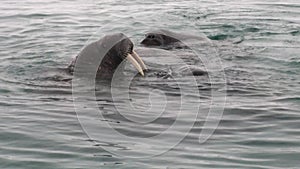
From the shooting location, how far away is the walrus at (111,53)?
9586 millimetres

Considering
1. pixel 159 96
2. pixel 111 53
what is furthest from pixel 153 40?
pixel 159 96

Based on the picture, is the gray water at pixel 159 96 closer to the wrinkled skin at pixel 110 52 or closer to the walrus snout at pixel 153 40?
the wrinkled skin at pixel 110 52

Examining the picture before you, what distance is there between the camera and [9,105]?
8.57 metres

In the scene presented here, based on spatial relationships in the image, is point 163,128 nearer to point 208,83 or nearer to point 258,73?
point 208,83

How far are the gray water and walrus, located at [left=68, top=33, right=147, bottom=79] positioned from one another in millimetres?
404

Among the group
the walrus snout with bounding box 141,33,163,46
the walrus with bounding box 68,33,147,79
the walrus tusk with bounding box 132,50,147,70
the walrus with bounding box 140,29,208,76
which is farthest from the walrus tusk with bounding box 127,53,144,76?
the walrus snout with bounding box 141,33,163,46

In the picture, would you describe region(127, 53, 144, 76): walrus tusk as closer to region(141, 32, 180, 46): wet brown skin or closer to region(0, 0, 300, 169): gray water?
region(0, 0, 300, 169): gray water

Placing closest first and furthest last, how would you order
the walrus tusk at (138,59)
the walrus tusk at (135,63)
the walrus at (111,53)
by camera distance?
the walrus tusk at (135,63)
the walrus at (111,53)
the walrus tusk at (138,59)

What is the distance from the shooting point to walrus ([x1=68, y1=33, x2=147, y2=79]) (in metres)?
9.59

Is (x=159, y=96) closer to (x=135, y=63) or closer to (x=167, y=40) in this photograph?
(x=135, y=63)

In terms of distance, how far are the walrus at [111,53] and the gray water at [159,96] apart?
1.32 ft

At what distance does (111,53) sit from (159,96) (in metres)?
1.20

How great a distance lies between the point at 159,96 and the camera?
8.93 metres

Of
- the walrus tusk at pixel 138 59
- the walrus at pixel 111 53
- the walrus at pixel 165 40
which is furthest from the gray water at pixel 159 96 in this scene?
the walrus at pixel 165 40
